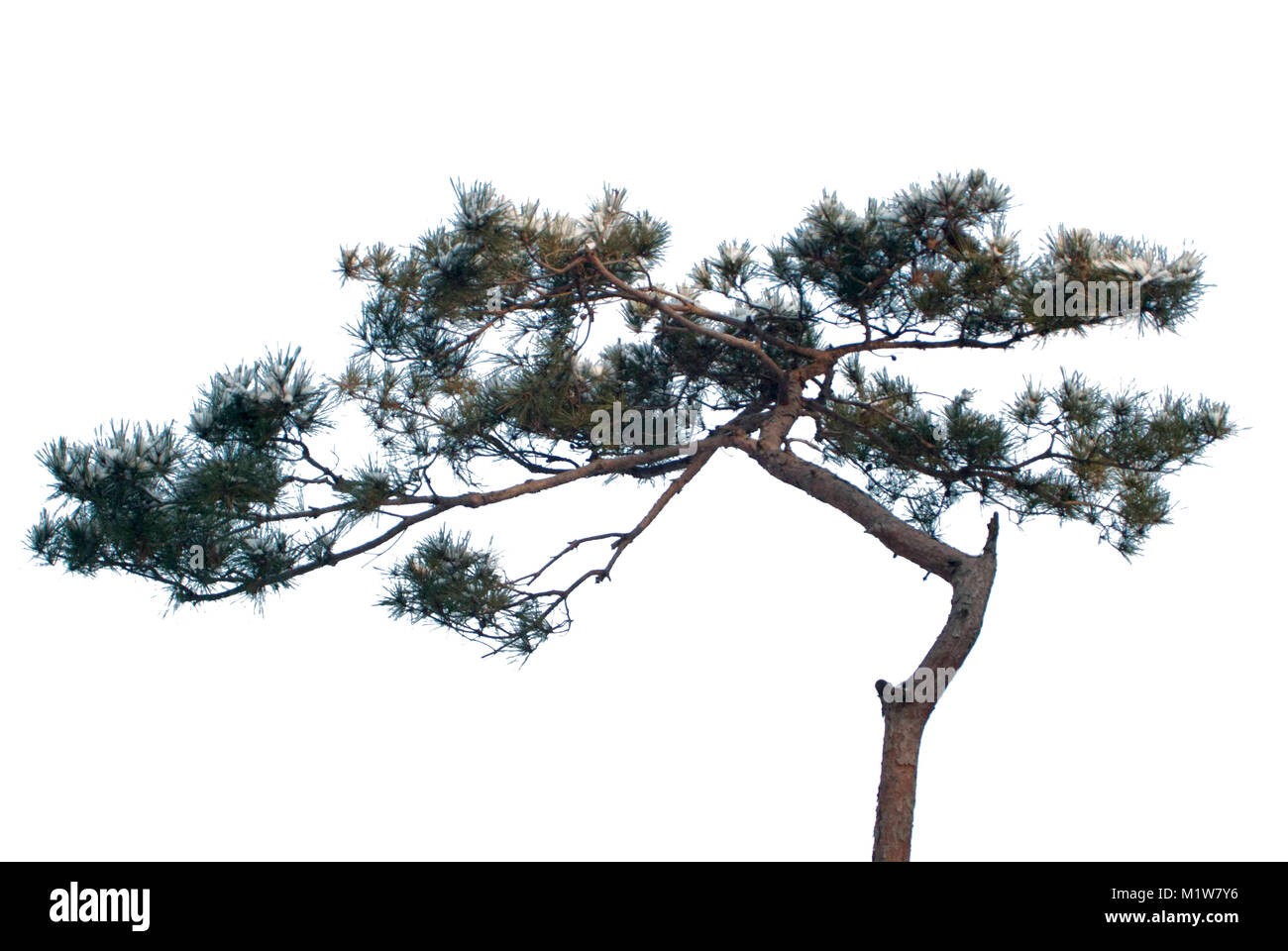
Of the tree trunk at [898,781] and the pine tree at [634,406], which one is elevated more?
the pine tree at [634,406]

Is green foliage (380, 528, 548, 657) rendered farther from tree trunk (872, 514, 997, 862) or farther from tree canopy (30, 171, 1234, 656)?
tree trunk (872, 514, 997, 862)

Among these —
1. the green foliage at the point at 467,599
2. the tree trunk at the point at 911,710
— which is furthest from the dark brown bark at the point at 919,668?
the green foliage at the point at 467,599

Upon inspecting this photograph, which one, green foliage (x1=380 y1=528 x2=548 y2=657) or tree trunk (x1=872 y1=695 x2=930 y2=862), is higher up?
green foliage (x1=380 y1=528 x2=548 y2=657)

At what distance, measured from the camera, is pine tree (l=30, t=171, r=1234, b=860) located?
3688 millimetres

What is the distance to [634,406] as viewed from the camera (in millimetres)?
4738

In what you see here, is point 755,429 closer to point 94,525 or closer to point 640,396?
point 640,396

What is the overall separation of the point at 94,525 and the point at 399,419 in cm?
100

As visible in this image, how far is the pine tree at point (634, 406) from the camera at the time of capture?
12.1 feet

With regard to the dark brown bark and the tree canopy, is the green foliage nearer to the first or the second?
the tree canopy

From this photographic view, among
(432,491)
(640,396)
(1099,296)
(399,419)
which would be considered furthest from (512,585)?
(1099,296)

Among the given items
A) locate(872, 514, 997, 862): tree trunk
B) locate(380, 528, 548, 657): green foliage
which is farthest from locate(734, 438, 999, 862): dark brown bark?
locate(380, 528, 548, 657): green foliage

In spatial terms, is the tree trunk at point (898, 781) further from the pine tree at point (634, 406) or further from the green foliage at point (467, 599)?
the green foliage at point (467, 599)

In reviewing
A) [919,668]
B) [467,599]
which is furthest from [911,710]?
[467,599]
